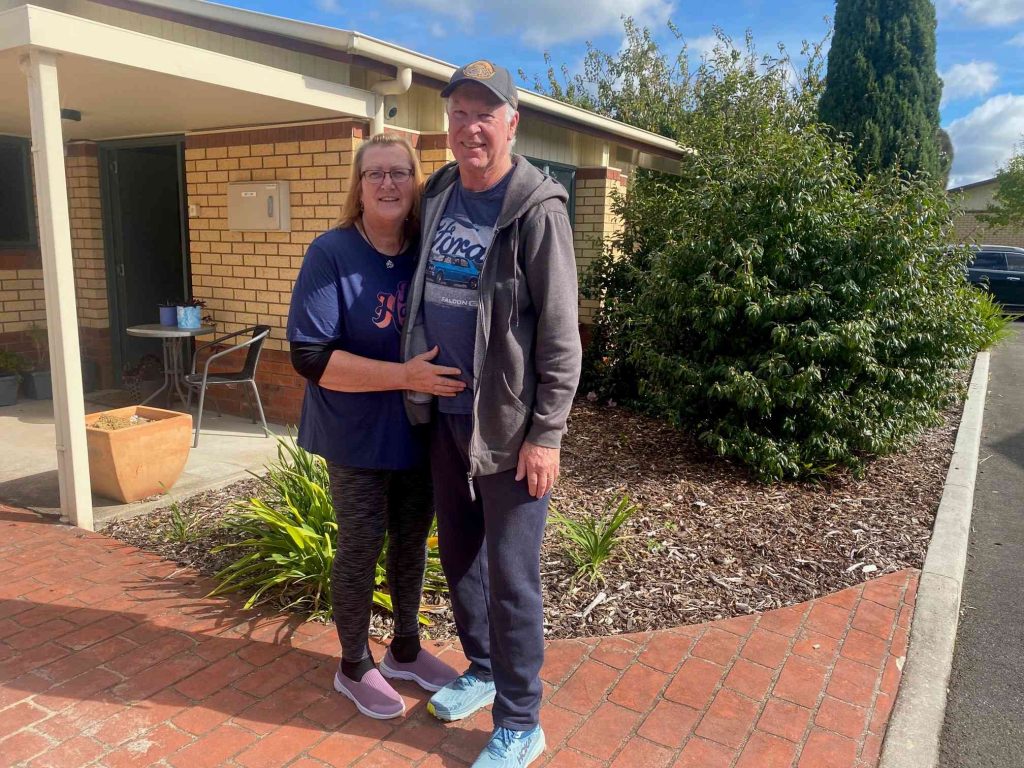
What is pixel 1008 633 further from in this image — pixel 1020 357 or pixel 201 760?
pixel 1020 357

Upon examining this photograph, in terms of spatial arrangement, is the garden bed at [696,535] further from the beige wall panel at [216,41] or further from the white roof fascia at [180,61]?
the beige wall panel at [216,41]

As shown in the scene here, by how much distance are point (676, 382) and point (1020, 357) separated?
30.6 ft

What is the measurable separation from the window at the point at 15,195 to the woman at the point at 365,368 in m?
6.22

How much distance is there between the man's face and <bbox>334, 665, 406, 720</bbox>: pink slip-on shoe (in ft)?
5.67

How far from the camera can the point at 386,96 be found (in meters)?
5.68

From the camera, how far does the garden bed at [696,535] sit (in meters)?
3.57

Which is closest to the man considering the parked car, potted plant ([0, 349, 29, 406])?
potted plant ([0, 349, 29, 406])

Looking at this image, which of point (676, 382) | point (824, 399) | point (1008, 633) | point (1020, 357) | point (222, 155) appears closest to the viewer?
point (1008, 633)

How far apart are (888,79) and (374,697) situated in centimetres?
1130

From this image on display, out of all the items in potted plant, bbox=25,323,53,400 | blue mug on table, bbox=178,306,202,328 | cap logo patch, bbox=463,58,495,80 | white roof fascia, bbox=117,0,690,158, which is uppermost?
white roof fascia, bbox=117,0,690,158

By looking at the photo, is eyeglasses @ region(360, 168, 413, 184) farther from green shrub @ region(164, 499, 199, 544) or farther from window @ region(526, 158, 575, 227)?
window @ region(526, 158, 575, 227)

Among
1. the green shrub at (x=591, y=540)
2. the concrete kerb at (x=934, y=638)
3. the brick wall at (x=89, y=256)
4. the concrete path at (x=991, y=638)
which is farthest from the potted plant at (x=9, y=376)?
the concrete path at (x=991, y=638)

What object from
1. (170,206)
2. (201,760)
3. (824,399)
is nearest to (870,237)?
(824,399)

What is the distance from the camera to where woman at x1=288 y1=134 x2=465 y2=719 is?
2.41 metres
